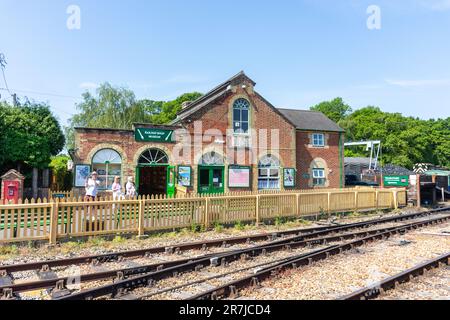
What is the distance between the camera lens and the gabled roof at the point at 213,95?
18.9 metres

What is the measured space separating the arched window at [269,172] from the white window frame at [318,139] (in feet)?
12.9

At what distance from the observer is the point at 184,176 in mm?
17844

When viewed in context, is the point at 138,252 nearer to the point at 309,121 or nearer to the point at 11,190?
the point at 11,190

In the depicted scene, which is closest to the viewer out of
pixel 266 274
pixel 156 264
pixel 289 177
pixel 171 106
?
pixel 266 274

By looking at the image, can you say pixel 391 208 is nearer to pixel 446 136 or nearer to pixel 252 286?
pixel 252 286

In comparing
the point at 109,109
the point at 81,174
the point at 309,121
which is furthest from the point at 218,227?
the point at 109,109

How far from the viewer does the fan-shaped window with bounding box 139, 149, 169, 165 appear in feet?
56.3

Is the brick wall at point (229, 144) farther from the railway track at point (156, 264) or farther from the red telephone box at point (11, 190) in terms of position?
the railway track at point (156, 264)

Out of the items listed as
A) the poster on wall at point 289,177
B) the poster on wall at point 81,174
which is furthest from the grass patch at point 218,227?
the poster on wall at point 289,177

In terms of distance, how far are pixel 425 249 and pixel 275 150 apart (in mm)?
12024

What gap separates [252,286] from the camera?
6.08 meters

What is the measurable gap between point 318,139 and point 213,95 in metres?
8.53

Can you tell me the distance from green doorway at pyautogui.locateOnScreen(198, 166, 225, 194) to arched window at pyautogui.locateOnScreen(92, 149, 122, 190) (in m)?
4.42
